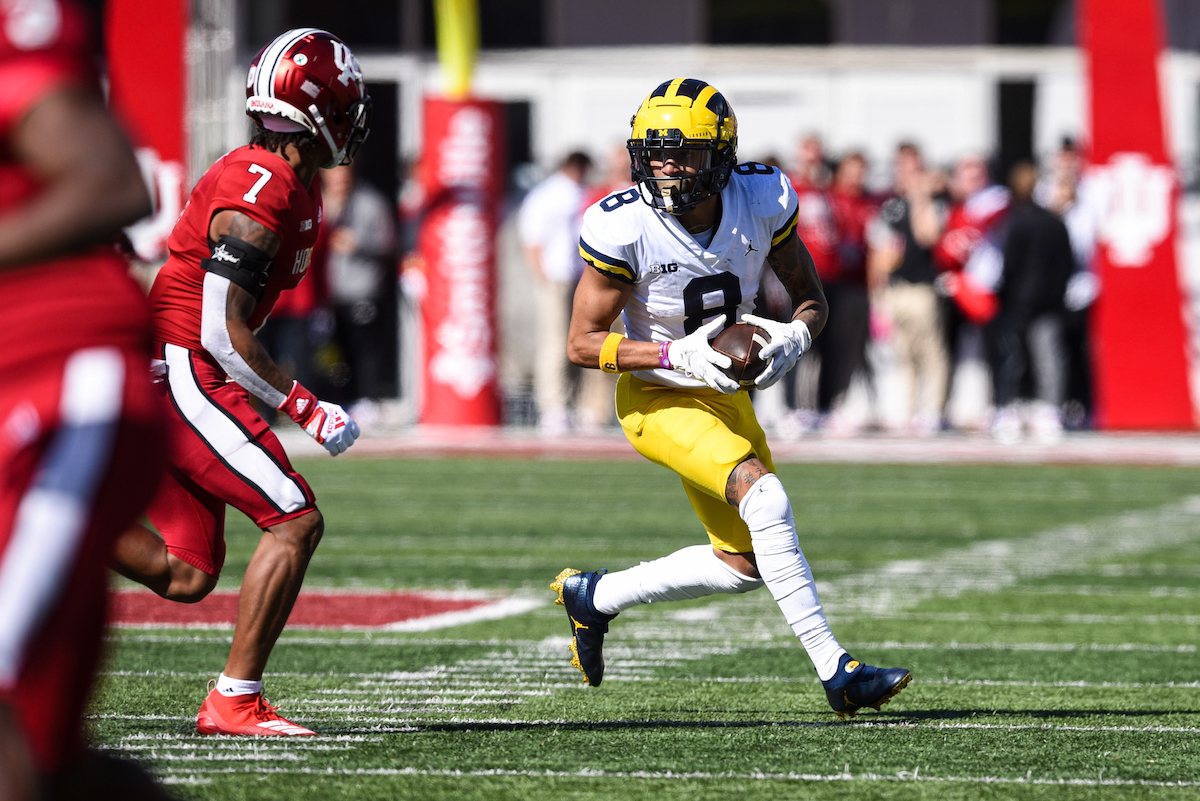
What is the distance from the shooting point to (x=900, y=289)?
48.8 feet

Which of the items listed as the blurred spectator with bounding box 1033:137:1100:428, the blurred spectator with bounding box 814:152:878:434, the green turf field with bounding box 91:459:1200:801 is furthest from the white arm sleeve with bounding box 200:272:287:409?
the blurred spectator with bounding box 1033:137:1100:428

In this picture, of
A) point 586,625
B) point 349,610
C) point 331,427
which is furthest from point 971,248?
point 331,427

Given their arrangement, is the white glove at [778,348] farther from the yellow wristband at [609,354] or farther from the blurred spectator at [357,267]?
the blurred spectator at [357,267]

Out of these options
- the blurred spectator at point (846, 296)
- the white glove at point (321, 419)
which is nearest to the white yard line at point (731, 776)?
the white glove at point (321, 419)

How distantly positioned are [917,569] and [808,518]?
5.99 ft

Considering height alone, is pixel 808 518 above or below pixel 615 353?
below

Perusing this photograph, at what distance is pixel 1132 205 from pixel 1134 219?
0.12m

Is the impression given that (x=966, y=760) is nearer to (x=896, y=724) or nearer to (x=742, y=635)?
(x=896, y=724)

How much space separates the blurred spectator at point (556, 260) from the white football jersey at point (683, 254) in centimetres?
971

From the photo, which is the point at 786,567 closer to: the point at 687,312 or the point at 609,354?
the point at 609,354

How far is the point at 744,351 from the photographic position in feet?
16.1

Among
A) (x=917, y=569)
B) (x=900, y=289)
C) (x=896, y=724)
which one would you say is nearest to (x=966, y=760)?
(x=896, y=724)

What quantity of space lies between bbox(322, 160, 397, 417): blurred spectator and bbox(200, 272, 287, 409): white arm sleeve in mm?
10962

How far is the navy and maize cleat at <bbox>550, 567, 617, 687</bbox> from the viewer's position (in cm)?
532
